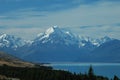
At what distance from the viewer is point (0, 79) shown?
621 feet

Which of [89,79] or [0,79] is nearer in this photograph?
[89,79]

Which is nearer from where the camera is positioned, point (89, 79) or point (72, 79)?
point (89, 79)

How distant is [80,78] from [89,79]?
80.6 ft

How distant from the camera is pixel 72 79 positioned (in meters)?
199

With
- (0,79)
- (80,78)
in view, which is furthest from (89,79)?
(0,79)

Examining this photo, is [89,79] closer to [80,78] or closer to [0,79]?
[80,78]

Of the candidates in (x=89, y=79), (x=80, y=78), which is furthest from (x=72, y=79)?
(x=89, y=79)

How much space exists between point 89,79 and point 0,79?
45030 mm

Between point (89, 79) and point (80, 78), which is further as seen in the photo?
point (80, 78)

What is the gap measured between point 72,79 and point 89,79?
31.8m

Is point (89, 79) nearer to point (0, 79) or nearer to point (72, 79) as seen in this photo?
point (72, 79)

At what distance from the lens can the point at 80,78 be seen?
192m

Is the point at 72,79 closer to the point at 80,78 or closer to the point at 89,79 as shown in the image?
the point at 80,78

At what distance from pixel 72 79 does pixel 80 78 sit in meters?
7.72
